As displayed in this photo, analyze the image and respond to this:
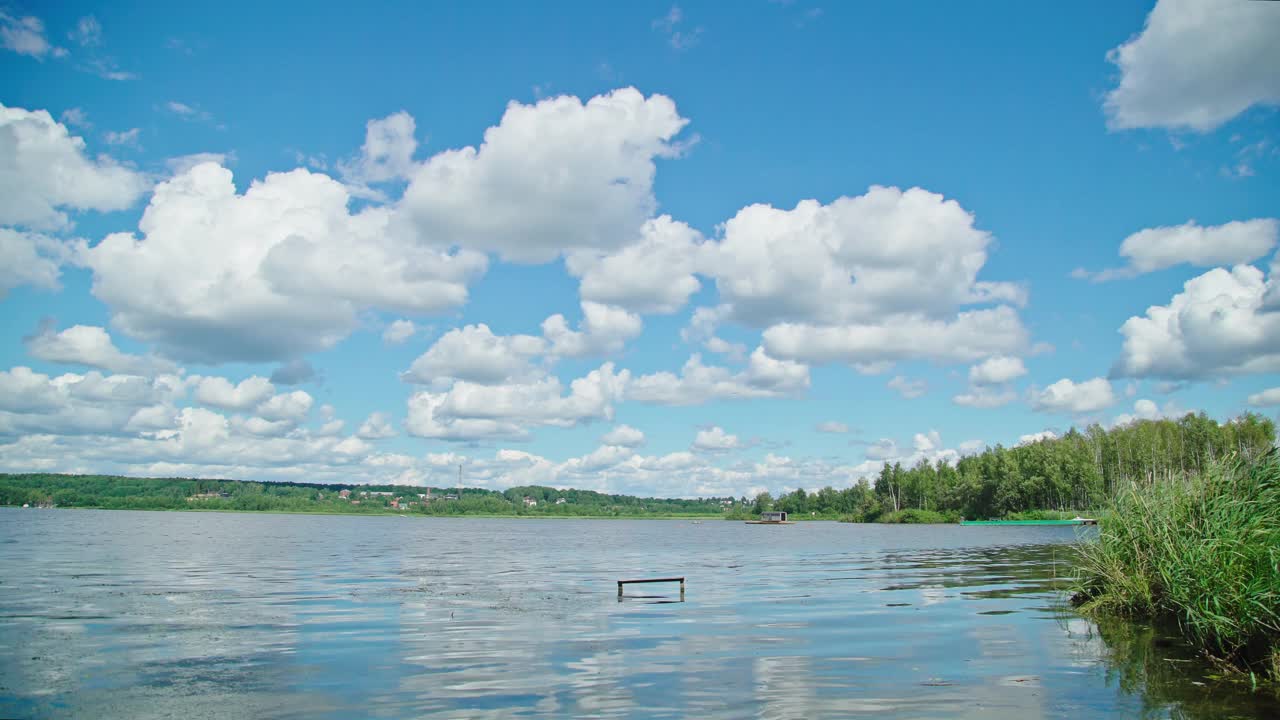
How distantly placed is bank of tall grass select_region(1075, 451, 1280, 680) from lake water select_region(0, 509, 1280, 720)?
1210 mm

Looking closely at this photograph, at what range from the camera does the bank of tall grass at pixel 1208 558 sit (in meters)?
20.1

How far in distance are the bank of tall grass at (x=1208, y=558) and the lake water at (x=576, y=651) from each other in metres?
1.21

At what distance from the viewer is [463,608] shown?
120 ft

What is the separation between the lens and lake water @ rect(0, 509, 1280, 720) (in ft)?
60.4

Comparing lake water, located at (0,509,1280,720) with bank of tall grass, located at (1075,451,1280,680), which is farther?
bank of tall grass, located at (1075,451,1280,680)

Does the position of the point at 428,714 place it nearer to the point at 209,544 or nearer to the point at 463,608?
the point at 463,608

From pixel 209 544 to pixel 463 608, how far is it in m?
66.7

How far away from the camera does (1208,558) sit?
71.4ft

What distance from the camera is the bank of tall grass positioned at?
20.1 metres

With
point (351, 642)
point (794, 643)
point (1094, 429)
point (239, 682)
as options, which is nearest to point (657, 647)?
Result: point (794, 643)

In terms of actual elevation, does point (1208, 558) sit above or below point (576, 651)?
above

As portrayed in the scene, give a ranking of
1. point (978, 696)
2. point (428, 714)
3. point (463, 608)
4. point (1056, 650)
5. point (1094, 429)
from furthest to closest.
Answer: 1. point (1094, 429)
2. point (463, 608)
3. point (1056, 650)
4. point (978, 696)
5. point (428, 714)

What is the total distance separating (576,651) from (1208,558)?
1730 centimetres

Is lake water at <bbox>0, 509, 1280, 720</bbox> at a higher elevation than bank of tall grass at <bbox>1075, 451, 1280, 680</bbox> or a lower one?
lower
